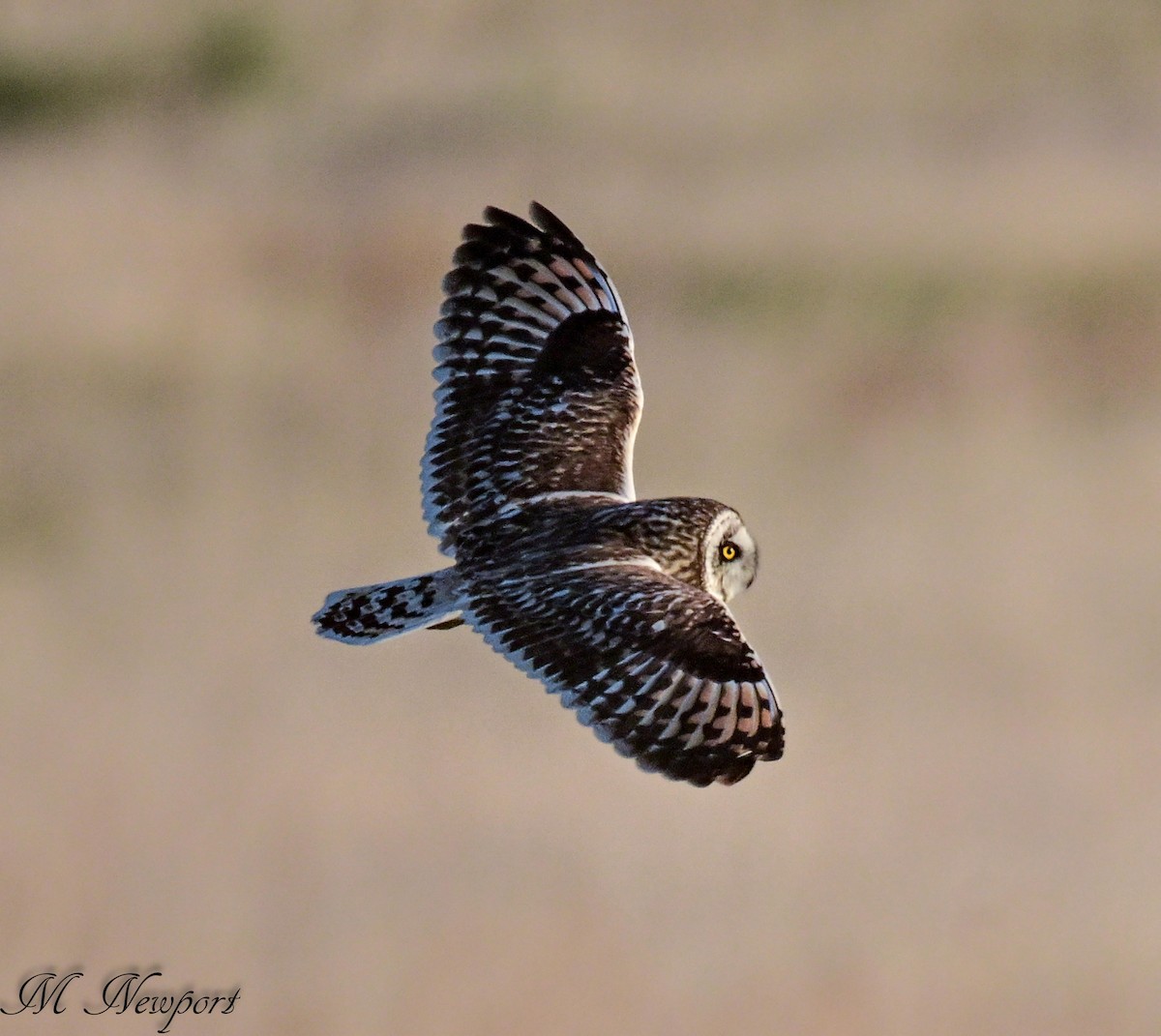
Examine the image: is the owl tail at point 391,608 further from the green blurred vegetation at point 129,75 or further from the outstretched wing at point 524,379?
the green blurred vegetation at point 129,75

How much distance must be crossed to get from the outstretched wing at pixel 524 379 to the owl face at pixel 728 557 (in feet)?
1.39

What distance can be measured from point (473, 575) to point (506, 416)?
657 millimetres

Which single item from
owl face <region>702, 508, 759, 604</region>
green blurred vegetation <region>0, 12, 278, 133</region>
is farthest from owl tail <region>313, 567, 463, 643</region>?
green blurred vegetation <region>0, 12, 278, 133</region>

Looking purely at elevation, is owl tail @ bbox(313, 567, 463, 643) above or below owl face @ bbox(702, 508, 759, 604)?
below

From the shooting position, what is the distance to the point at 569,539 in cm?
557

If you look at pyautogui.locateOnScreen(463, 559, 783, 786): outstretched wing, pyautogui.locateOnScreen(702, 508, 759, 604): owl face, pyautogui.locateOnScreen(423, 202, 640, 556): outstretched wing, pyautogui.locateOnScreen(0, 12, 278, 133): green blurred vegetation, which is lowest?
pyautogui.locateOnScreen(463, 559, 783, 786): outstretched wing

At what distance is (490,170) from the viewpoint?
35.0ft

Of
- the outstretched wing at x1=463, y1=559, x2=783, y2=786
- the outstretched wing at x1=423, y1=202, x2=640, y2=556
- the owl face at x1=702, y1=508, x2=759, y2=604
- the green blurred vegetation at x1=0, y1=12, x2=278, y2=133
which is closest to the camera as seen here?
the outstretched wing at x1=463, y1=559, x2=783, y2=786

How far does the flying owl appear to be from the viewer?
16.4ft

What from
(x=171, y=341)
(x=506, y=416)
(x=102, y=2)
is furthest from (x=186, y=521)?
(x=102, y=2)

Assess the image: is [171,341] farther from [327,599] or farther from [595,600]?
[595,600]

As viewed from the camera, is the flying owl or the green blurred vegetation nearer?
the flying owl

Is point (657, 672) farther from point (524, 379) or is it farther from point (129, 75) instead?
point (129, 75)

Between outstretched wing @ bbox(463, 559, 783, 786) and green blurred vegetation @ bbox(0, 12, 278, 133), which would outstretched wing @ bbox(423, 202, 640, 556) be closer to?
outstretched wing @ bbox(463, 559, 783, 786)
